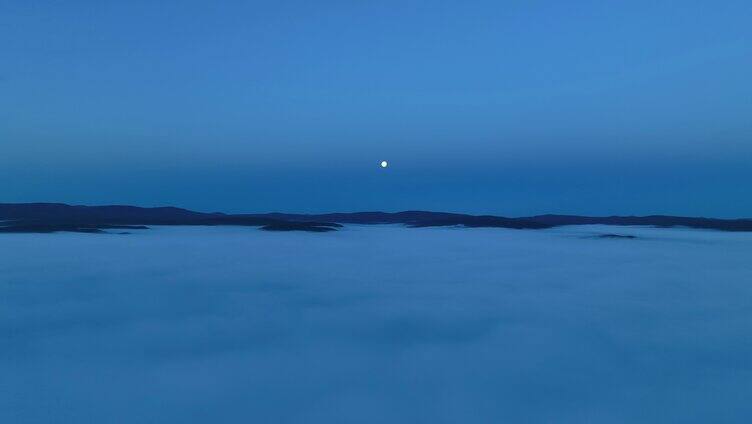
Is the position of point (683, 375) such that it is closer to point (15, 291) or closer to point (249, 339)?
point (249, 339)

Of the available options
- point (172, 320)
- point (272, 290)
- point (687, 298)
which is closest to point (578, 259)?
point (687, 298)

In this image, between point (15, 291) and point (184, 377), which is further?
point (15, 291)

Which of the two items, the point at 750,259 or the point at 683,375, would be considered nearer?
the point at 683,375

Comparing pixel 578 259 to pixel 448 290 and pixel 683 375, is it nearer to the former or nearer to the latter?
pixel 448 290

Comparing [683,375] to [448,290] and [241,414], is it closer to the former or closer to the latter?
[241,414]

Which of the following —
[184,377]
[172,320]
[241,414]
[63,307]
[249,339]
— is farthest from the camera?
[63,307]

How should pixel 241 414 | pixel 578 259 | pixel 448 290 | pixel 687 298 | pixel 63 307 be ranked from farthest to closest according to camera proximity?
pixel 578 259 → pixel 448 290 → pixel 687 298 → pixel 63 307 → pixel 241 414

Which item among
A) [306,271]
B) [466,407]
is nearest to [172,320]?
[466,407]

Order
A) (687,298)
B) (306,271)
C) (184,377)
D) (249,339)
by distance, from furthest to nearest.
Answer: (306,271) → (687,298) → (249,339) → (184,377)

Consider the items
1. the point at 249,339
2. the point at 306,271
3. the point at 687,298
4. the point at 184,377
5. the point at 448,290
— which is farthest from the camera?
the point at 306,271
